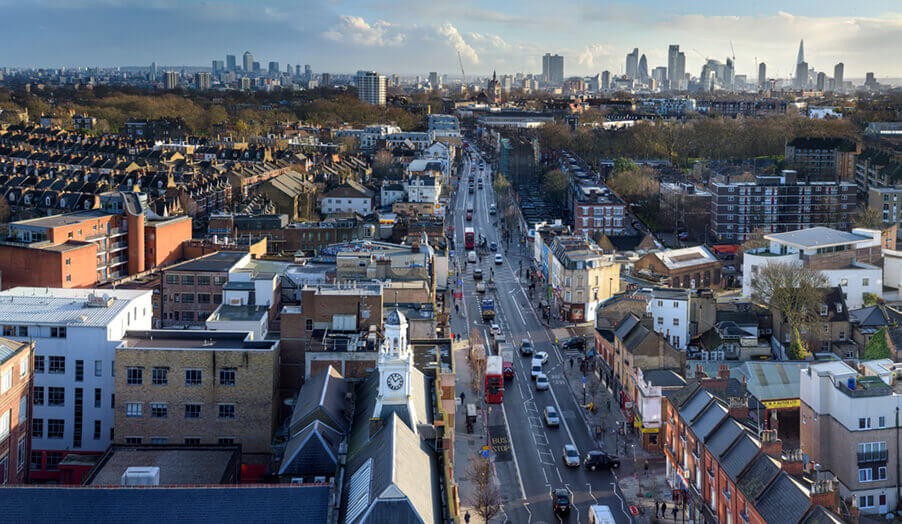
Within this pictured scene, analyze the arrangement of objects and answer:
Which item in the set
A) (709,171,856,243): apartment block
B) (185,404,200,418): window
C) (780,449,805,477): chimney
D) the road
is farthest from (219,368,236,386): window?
(709,171,856,243): apartment block

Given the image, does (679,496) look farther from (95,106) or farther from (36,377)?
(95,106)

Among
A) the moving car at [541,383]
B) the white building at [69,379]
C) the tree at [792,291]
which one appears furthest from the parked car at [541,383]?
the white building at [69,379]

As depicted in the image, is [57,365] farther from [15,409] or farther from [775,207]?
[775,207]

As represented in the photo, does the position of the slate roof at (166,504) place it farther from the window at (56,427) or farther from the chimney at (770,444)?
the window at (56,427)

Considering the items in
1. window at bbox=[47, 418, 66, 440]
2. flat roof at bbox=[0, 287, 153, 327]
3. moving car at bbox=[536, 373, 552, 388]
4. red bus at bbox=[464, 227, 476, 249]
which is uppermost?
flat roof at bbox=[0, 287, 153, 327]

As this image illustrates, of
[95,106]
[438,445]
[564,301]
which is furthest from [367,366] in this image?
[95,106]

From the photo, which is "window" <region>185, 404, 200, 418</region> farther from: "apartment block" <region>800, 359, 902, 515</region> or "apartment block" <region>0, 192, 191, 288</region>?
"apartment block" <region>0, 192, 191, 288</region>
